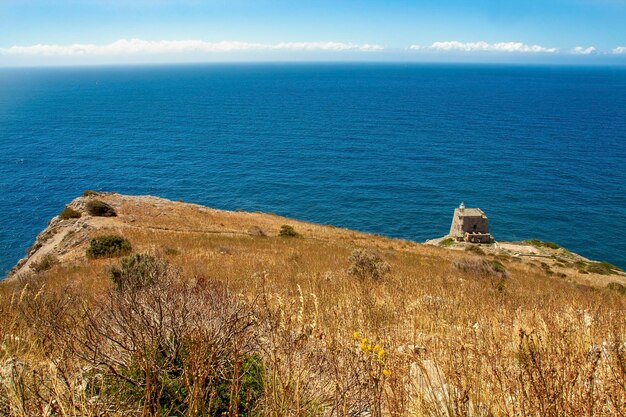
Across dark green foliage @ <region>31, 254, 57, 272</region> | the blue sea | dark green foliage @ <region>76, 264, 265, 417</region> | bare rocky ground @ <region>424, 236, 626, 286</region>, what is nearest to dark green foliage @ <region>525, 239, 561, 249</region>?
bare rocky ground @ <region>424, 236, 626, 286</region>

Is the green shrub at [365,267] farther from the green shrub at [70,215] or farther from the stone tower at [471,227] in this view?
the stone tower at [471,227]

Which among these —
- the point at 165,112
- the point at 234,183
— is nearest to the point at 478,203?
the point at 234,183

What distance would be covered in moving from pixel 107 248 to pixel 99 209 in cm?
1416

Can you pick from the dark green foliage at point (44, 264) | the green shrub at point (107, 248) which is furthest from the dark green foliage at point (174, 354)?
the dark green foliage at point (44, 264)

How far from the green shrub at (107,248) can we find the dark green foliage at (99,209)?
12972 millimetres

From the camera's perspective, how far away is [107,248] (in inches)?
902

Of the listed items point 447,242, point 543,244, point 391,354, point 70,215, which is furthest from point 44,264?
point 543,244

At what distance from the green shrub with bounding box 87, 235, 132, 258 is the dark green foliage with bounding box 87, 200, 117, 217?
42.6 ft

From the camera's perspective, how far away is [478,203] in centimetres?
6831

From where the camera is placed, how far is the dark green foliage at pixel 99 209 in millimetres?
34656

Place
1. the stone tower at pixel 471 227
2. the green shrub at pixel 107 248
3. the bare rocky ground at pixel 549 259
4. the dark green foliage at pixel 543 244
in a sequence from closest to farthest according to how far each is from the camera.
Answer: the green shrub at pixel 107 248 < the bare rocky ground at pixel 549 259 < the dark green foliage at pixel 543 244 < the stone tower at pixel 471 227

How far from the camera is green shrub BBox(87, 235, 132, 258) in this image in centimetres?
2258

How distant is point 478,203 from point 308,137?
188 ft

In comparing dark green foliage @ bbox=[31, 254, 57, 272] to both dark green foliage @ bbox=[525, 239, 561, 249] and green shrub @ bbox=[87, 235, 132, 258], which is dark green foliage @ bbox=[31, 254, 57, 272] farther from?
dark green foliage @ bbox=[525, 239, 561, 249]
